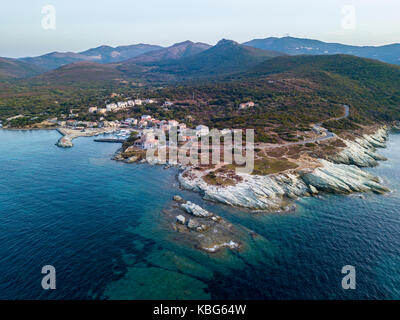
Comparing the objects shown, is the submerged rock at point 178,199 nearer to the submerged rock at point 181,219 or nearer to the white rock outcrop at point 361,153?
the submerged rock at point 181,219

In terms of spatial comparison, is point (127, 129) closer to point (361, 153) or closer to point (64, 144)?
point (64, 144)

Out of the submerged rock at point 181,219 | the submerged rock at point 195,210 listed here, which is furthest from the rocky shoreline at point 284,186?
the submerged rock at point 181,219

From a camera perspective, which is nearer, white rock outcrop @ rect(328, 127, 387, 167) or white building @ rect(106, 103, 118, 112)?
white rock outcrop @ rect(328, 127, 387, 167)

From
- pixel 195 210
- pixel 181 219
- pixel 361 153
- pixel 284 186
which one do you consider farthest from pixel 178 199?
pixel 361 153

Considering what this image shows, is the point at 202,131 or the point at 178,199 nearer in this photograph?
the point at 178,199

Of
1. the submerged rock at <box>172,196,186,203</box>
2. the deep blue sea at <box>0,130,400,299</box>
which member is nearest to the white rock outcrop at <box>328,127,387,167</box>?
the deep blue sea at <box>0,130,400,299</box>

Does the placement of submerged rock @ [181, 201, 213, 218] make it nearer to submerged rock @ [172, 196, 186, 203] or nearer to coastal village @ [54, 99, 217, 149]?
submerged rock @ [172, 196, 186, 203]

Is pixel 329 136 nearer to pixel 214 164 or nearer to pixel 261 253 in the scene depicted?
pixel 214 164
